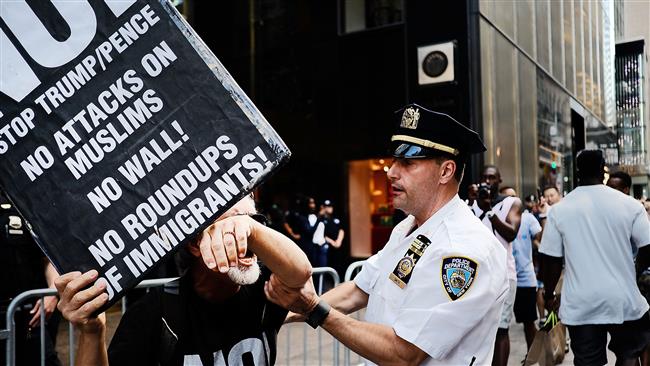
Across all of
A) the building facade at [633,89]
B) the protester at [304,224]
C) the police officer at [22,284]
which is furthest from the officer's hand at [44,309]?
the protester at [304,224]

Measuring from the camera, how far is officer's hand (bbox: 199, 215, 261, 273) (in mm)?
1313

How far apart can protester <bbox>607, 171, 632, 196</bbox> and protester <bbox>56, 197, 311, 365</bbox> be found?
4783 millimetres

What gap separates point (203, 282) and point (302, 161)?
1115 cm

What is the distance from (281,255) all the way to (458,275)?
2.38 feet

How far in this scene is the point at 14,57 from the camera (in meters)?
1.53

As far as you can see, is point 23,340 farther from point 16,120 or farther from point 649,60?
point 649,60

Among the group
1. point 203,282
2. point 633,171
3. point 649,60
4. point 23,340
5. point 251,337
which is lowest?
point 23,340

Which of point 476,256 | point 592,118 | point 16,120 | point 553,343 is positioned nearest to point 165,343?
point 16,120

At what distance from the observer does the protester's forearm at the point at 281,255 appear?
1.46 metres

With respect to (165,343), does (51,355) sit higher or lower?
lower

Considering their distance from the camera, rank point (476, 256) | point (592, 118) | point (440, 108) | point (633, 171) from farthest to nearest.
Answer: point (592, 118) < point (440, 108) < point (633, 171) < point (476, 256)

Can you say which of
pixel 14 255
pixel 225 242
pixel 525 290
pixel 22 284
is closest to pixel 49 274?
pixel 22 284

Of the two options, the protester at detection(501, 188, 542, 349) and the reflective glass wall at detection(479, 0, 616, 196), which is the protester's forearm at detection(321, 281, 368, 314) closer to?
the protester at detection(501, 188, 542, 349)

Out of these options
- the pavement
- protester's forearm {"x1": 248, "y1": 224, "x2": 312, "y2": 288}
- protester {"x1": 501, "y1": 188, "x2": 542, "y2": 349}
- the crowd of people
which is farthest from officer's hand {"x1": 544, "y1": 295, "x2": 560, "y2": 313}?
protester's forearm {"x1": 248, "y1": 224, "x2": 312, "y2": 288}
